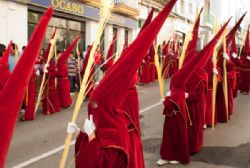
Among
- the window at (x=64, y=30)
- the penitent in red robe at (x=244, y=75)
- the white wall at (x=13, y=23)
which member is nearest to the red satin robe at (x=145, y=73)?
the window at (x=64, y=30)

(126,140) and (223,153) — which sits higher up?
(126,140)

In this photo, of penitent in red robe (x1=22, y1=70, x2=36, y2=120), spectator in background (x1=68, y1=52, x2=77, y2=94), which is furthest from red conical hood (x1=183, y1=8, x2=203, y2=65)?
spectator in background (x1=68, y1=52, x2=77, y2=94)

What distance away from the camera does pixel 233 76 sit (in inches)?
404

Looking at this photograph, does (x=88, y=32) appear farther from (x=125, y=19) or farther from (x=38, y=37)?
(x=38, y=37)

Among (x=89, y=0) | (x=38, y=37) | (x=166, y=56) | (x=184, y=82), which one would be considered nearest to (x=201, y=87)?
(x=184, y=82)

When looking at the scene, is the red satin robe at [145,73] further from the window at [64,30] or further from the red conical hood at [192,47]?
the red conical hood at [192,47]

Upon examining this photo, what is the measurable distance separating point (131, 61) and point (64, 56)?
8.54m

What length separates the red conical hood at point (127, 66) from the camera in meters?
2.82

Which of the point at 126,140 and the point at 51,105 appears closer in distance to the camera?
the point at 126,140

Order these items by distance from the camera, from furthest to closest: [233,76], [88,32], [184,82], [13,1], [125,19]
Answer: [125,19] < [88,32] < [13,1] < [233,76] < [184,82]

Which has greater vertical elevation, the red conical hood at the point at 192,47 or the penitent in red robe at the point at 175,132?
the red conical hood at the point at 192,47

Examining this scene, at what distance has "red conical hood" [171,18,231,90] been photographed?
560 centimetres

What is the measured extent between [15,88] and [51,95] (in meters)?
9.70

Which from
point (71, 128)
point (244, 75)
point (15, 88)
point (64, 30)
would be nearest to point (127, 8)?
point (64, 30)
